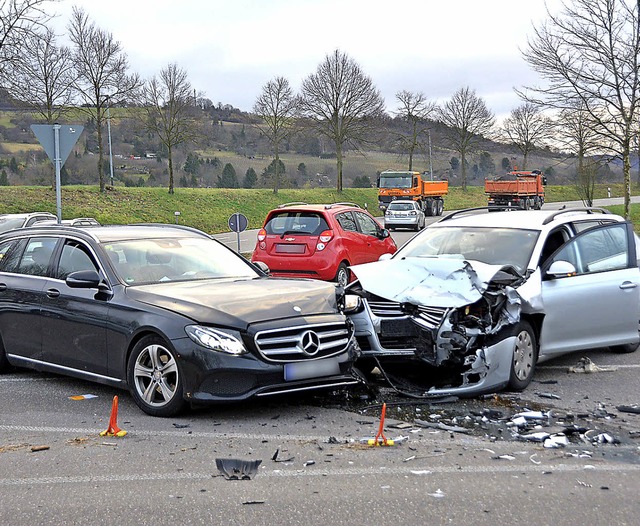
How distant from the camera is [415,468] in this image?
195 inches

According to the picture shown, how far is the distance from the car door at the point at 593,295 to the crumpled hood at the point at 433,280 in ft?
2.32

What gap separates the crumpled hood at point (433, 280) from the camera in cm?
698

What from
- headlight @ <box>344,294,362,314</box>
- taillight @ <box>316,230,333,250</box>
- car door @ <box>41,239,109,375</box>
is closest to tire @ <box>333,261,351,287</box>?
taillight @ <box>316,230,333,250</box>

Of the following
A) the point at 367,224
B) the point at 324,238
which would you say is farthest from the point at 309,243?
the point at 367,224

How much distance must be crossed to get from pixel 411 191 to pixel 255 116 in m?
16.7

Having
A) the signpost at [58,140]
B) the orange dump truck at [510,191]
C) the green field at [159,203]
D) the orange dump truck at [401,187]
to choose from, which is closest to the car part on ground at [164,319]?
the signpost at [58,140]

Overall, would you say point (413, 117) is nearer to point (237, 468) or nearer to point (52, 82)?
point (52, 82)

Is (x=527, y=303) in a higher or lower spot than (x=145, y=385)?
higher

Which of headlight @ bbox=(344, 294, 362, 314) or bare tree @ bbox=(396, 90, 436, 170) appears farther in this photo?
bare tree @ bbox=(396, 90, 436, 170)

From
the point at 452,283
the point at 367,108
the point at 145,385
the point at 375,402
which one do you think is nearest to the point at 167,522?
the point at 145,385

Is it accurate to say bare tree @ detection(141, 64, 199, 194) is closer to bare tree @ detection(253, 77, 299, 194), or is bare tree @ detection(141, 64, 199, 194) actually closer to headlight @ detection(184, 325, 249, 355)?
bare tree @ detection(253, 77, 299, 194)

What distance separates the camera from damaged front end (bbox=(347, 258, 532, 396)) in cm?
677

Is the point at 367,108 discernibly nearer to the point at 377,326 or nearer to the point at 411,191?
the point at 411,191

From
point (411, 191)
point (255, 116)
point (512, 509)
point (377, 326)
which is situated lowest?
point (512, 509)
